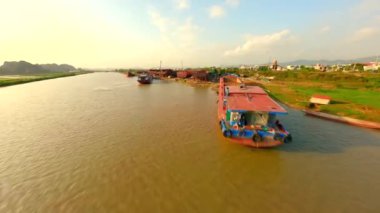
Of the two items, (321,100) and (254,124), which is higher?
(321,100)

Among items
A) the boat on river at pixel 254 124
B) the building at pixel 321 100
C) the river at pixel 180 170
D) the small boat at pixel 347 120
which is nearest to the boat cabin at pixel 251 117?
the boat on river at pixel 254 124

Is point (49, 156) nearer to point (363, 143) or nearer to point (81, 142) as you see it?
point (81, 142)

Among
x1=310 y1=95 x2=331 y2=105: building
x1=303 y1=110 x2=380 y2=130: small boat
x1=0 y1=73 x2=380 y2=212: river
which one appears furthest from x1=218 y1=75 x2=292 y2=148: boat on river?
x1=310 y1=95 x2=331 y2=105: building

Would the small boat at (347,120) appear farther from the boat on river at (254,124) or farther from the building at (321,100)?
the boat on river at (254,124)

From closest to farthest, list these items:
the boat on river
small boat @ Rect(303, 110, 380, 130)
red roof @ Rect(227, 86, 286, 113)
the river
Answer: the river → the boat on river → red roof @ Rect(227, 86, 286, 113) → small boat @ Rect(303, 110, 380, 130)

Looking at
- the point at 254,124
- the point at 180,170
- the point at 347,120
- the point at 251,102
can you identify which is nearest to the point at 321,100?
the point at 347,120

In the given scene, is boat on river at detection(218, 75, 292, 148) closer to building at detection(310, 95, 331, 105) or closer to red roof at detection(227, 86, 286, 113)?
red roof at detection(227, 86, 286, 113)

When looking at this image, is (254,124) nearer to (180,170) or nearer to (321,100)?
(180,170)
